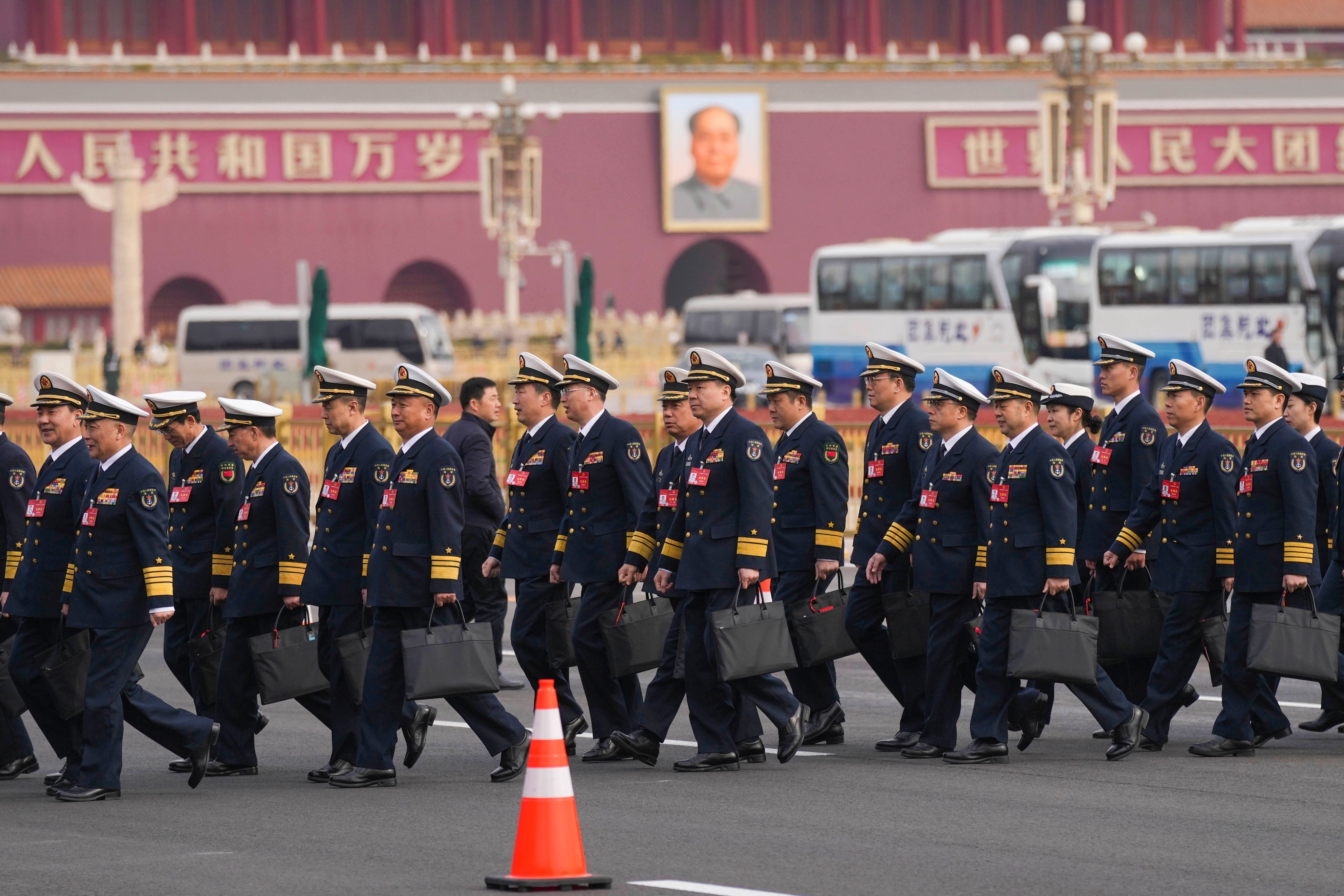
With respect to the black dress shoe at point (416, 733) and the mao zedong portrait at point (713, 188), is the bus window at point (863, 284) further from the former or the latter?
the black dress shoe at point (416, 733)

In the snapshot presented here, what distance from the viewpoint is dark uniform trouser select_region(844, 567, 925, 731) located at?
9297 millimetres

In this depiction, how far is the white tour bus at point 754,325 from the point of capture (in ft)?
131

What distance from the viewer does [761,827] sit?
291 inches

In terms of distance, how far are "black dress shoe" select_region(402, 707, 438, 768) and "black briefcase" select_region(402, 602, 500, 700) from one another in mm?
484

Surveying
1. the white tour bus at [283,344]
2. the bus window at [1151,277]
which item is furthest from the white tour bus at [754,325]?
the bus window at [1151,277]

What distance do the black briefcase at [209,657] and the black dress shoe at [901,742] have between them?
285cm

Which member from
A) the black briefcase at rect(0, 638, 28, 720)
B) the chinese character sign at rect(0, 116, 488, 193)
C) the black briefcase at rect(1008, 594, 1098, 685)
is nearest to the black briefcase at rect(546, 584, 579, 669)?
the black briefcase at rect(1008, 594, 1098, 685)

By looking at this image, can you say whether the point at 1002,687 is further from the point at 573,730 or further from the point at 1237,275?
the point at 1237,275

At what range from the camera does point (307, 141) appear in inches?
1715

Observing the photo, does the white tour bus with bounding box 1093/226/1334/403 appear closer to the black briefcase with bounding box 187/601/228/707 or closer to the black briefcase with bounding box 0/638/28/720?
the black briefcase with bounding box 187/601/228/707

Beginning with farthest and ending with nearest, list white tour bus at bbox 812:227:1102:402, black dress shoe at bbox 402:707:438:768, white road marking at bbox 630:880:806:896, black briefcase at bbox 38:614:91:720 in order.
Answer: white tour bus at bbox 812:227:1102:402 < black dress shoe at bbox 402:707:438:768 < black briefcase at bbox 38:614:91:720 < white road marking at bbox 630:880:806:896

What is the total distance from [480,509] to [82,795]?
3.70 m

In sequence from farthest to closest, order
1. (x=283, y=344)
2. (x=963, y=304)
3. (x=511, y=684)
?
(x=283, y=344)
(x=963, y=304)
(x=511, y=684)

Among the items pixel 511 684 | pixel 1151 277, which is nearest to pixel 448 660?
pixel 511 684
